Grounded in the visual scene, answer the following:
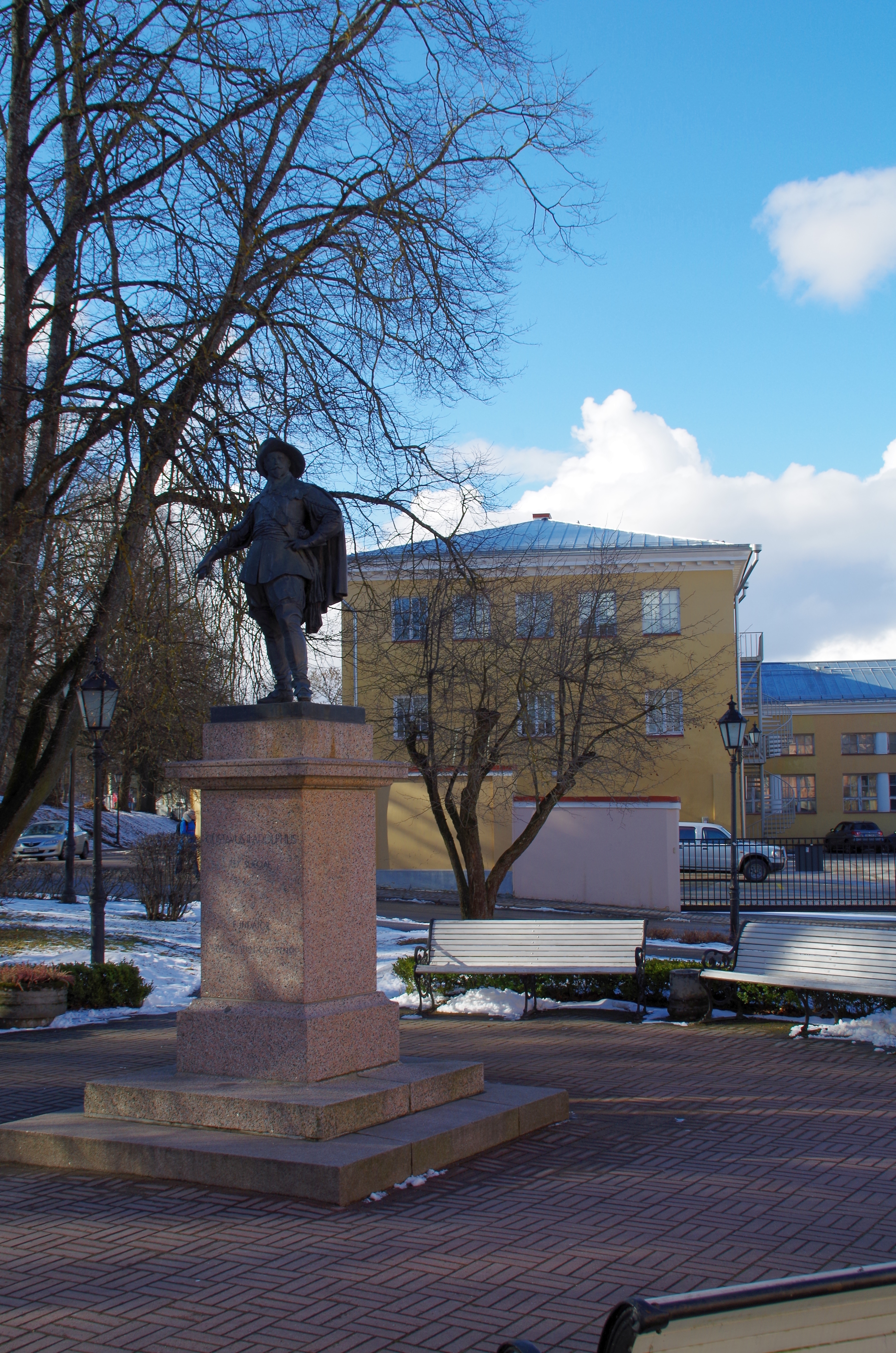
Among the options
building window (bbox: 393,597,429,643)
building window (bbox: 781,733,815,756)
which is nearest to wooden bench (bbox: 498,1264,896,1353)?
building window (bbox: 393,597,429,643)

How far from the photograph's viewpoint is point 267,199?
34.5 ft

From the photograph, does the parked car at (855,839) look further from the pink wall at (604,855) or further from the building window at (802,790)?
the pink wall at (604,855)

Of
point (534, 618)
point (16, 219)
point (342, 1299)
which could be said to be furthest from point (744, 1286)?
point (534, 618)

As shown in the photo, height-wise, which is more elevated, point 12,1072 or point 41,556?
point 41,556

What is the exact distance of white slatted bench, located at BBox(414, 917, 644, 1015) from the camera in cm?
1120

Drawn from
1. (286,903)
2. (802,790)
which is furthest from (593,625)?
(802,790)

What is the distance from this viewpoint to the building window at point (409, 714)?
1578 cm

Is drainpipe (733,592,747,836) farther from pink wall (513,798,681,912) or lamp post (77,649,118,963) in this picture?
lamp post (77,649,118,963)

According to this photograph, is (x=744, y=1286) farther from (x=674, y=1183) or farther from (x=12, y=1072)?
(x=12, y=1072)

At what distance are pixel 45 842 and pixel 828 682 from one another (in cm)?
3579

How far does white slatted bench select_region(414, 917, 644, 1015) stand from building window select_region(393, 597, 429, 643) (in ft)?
14.0

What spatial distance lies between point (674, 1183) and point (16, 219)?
31.3 ft

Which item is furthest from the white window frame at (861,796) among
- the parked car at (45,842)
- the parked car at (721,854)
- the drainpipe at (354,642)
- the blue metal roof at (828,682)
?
the drainpipe at (354,642)

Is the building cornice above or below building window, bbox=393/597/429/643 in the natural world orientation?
above
